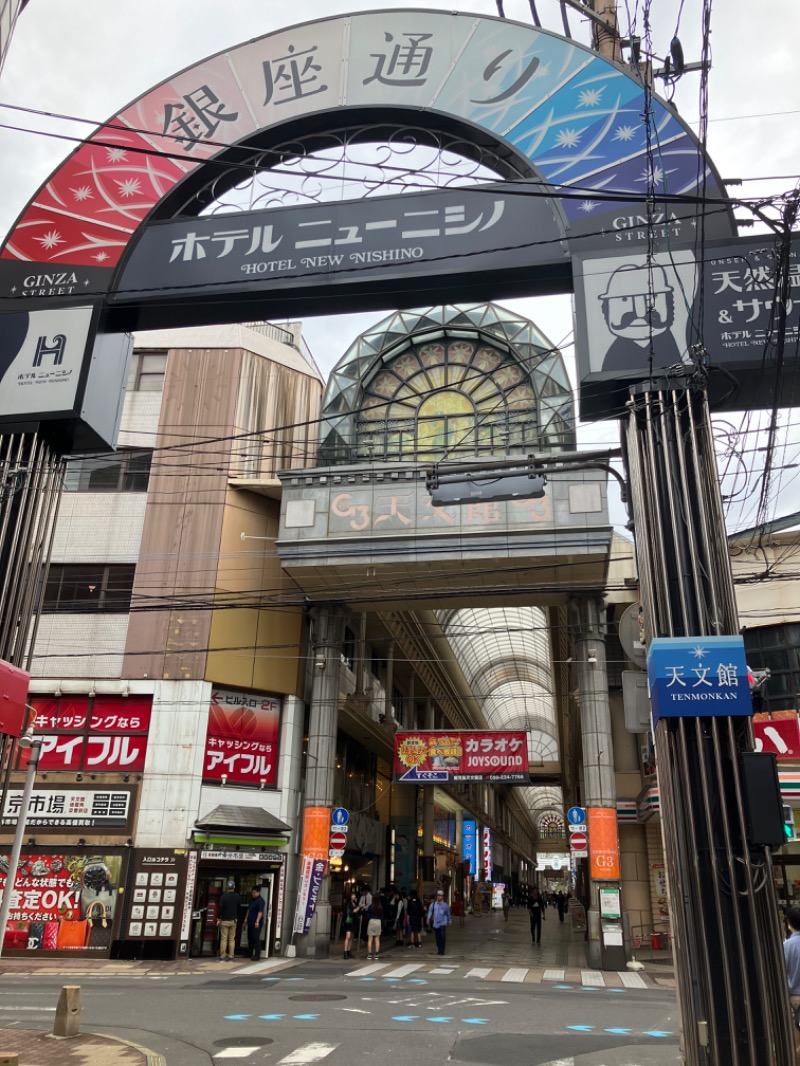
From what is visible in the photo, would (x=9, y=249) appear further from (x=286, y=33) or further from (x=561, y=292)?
(x=561, y=292)

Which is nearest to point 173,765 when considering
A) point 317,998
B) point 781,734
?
point 317,998

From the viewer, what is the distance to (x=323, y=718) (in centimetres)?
2459

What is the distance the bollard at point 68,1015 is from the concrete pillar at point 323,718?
44.0 ft

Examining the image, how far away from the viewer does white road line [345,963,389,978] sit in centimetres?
1750

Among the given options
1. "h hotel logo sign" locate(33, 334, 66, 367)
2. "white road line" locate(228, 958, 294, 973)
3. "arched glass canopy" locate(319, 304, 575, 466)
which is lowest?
"white road line" locate(228, 958, 294, 973)

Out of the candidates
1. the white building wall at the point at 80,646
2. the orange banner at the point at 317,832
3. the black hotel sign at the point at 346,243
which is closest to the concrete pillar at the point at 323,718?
the orange banner at the point at 317,832

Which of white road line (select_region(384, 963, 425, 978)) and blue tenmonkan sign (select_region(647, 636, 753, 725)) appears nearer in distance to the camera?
blue tenmonkan sign (select_region(647, 636, 753, 725))

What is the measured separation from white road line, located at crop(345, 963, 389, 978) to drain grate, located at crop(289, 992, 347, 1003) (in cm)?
341

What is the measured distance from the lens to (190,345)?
87.6 ft

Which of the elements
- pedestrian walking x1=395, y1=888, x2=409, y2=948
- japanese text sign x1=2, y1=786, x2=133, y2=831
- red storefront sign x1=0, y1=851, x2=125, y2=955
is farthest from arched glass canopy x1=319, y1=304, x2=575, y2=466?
pedestrian walking x1=395, y1=888, x2=409, y2=948

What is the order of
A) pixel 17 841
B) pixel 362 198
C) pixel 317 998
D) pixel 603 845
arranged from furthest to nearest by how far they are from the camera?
pixel 603 845, pixel 317 998, pixel 362 198, pixel 17 841

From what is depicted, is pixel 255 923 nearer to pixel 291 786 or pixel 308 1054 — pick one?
pixel 291 786

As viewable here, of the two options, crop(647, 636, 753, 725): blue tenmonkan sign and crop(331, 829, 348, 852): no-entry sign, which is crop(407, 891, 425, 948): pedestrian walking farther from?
crop(647, 636, 753, 725): blue tenmonkan sign

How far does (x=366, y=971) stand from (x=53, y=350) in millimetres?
14597
